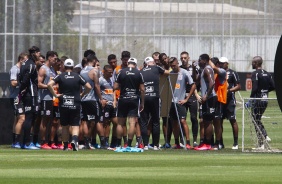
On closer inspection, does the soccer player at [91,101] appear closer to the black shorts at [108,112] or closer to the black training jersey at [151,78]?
the black shorts at [108,112]

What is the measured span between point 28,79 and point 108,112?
214 centimetres

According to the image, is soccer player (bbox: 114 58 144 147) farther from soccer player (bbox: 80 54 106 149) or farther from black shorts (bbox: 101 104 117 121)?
black shorts (bbox: 101 104 117 121)

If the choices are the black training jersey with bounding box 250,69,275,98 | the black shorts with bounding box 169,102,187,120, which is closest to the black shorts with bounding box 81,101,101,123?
the black shorts with bounding box 169,102,187,120

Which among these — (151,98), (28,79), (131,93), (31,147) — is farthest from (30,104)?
(151,98)

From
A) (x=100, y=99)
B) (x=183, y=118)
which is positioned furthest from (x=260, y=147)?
(x=100, y=99)

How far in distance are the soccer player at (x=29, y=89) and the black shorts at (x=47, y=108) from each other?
13.1 inches

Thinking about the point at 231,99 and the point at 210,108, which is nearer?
the point at 210,108

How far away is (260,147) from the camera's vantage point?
2509cm

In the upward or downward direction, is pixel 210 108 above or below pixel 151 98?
below

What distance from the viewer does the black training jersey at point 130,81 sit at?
2448cm

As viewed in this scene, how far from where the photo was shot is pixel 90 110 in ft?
84.3

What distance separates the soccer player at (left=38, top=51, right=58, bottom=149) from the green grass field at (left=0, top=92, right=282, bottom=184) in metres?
1.49

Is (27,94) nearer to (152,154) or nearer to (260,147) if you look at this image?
(152,154)

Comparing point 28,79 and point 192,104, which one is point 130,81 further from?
point 192,104
